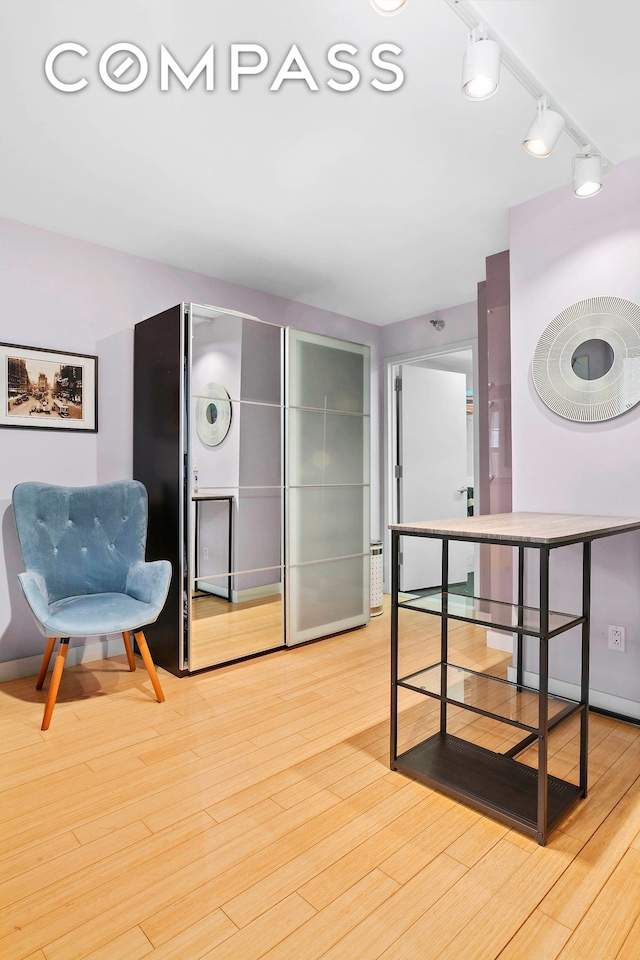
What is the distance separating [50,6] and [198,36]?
0.44 m

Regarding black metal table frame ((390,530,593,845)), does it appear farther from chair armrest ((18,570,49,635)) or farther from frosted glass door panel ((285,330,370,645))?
chair armrest ((18,570,49,635))

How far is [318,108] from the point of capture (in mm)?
2137

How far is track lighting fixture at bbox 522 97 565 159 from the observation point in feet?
6.28

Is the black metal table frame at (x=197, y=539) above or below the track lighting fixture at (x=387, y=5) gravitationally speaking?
below

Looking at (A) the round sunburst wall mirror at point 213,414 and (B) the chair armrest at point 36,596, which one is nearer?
(B) the chair armrest at point 36,596

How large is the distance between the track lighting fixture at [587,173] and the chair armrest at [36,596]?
288 centimetres

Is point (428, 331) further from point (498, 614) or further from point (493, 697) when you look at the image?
point (493, 697)

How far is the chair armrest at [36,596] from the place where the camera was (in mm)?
2441

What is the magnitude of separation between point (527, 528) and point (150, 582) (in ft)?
6.22

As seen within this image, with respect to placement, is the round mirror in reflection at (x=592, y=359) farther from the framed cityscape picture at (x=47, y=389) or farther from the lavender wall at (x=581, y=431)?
the framed cityscape picture at (x=47, y=389)

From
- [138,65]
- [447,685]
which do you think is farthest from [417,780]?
[138,65]

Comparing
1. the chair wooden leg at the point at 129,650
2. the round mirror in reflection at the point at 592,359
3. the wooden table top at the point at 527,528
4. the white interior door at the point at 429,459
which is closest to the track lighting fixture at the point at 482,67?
the wooden table top at the point at 527,528

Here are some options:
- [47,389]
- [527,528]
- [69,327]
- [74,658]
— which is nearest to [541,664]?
[527,528]

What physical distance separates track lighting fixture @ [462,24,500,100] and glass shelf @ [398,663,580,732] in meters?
1.81
